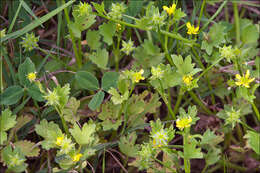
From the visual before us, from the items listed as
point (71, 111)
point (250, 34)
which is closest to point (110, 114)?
point (71, 111)

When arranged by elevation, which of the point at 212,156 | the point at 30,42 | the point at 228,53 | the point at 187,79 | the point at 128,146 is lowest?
the point at 212,156

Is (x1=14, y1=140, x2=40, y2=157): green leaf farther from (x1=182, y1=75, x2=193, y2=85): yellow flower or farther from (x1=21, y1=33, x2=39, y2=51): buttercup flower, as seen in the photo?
(x1=182, y1=75, x2=193, y2=85): yellow flower

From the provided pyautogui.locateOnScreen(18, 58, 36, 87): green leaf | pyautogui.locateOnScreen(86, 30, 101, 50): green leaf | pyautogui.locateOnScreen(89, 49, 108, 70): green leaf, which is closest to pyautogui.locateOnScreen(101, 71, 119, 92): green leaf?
pyautogui.locateOnScreen(89, 49, 108, 70): green leaf

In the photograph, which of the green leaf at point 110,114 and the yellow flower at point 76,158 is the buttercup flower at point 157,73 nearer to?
the green leaf at point 110,114

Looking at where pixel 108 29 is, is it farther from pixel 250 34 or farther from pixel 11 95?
pixel 250 34

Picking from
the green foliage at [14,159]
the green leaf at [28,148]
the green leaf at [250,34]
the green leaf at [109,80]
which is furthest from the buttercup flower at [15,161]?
the green leaf at [250,34]
